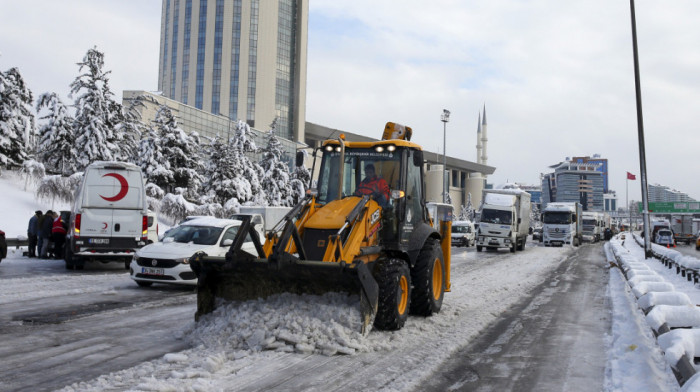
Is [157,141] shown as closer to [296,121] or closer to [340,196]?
[340,196]

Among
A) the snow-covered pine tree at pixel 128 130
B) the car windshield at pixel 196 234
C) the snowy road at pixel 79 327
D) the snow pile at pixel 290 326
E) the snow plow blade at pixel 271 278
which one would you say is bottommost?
the snowy road at pixel 79 327

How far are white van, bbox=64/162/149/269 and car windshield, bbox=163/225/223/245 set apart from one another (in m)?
3.44

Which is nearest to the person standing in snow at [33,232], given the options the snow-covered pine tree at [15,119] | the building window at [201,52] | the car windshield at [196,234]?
the car windshield at [196,234]

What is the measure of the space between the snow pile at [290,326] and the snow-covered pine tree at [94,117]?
3119cm

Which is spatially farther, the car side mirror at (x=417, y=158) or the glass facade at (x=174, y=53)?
the glass facade at (x=174, y=53)

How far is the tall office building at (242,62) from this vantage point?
308ft

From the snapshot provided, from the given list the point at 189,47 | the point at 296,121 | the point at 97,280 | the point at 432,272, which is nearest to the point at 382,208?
the point at 432,272

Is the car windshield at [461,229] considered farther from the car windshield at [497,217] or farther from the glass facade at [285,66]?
the glass facade at [285,66]

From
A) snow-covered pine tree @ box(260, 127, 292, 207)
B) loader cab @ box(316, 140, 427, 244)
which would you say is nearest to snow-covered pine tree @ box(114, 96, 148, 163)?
snow-covered pine tree @ box(260, 127, 292, 207)

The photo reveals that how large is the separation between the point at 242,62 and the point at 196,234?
283ft

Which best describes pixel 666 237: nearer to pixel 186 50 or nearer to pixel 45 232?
pixel 45 232

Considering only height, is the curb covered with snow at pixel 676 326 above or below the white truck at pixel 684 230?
below

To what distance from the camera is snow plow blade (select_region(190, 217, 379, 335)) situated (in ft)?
20.5

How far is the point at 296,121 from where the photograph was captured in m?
95.6
